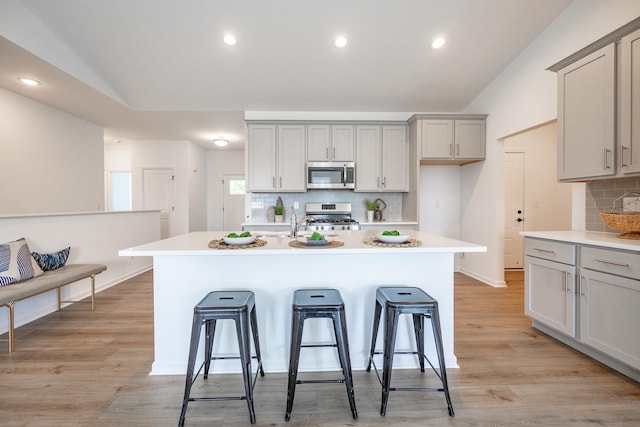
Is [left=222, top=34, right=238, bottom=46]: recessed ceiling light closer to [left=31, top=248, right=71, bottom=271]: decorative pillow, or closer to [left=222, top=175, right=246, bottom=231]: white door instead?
[left=31, top=248, right=71, bottom=271]: decorative pillow

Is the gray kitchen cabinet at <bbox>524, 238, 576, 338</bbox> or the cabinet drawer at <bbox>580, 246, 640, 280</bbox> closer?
the cabinet drawer at <bbox>580, 246, 640, 280</bbox>

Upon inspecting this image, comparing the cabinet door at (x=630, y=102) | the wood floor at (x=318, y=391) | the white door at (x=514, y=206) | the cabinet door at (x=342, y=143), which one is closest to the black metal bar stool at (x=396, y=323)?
the wood floor at (x=318, y=391)

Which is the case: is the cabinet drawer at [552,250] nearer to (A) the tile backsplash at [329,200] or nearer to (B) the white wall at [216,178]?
(A) the tile backsplash at [329,200]

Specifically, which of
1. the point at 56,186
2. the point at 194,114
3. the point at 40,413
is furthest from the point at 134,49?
the point at 40,413

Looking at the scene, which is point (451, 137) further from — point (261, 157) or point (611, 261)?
point (261, 157)

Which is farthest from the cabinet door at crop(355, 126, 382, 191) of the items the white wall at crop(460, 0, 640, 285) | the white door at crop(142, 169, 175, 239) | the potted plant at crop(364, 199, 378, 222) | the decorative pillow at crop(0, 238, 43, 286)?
the white door at crop(142, 169, 175, 239)

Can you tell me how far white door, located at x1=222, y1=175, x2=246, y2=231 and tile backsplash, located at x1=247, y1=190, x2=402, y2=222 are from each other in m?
2.98

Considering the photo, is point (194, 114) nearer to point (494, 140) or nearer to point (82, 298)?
point (82, 298)

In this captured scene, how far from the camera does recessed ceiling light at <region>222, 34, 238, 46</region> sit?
3.17 meters

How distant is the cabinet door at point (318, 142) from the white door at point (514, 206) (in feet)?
9.89

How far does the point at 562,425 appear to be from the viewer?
1.50 metres

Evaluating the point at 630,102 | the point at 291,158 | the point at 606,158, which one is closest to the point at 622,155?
the point at 606,158

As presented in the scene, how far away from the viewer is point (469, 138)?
13.7ft

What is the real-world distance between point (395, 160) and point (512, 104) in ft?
5.18
